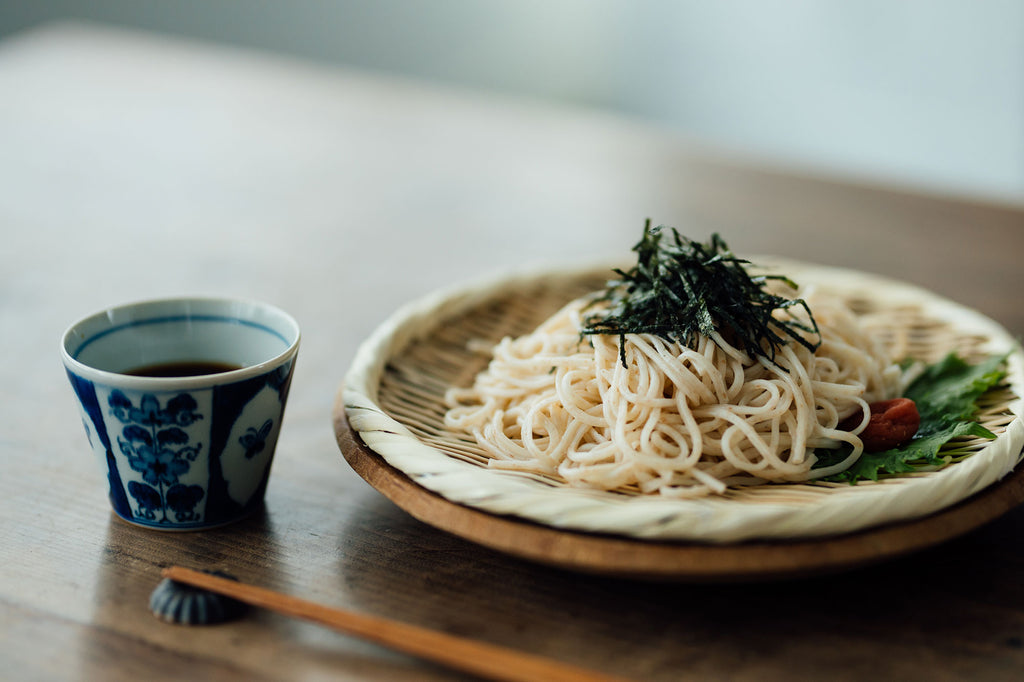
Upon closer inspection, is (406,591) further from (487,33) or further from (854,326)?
(487,33)

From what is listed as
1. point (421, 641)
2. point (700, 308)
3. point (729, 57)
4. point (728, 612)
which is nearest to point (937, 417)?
point (700, 308)

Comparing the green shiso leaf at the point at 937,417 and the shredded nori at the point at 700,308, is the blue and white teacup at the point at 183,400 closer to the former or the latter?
the shredded nori at the point at 700,308

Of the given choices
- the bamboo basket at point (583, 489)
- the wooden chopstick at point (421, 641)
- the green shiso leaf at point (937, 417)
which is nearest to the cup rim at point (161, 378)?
the bamboo basket at point (583, 489)

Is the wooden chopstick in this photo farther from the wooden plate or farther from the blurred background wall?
the blurred background wall

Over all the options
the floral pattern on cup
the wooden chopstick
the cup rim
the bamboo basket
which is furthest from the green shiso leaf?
the floral pattern on cup

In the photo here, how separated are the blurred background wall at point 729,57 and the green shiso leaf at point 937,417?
4225 millimetres

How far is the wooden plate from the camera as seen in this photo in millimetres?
1198

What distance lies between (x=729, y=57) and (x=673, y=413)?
5873 mm

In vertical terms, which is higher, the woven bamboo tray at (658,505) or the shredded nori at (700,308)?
the shredded nori at (700,308)

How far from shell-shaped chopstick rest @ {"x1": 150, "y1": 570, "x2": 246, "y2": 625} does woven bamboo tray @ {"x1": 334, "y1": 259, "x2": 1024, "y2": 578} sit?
0.26 metres

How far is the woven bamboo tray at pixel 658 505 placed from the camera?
121 cm

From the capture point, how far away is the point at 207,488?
1472 mm

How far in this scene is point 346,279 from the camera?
105 inches

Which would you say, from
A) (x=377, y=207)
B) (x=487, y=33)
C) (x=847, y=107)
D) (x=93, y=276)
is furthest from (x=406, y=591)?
(x=487, y=33)
